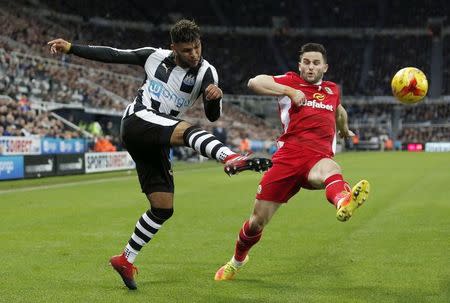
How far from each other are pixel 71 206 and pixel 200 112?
134 ft

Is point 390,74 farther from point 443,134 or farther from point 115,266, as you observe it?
point 115,266

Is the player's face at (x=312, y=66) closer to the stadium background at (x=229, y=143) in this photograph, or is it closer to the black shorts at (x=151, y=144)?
the black shorts at (x=151, y=144)

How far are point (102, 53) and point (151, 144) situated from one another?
1107 millimetres

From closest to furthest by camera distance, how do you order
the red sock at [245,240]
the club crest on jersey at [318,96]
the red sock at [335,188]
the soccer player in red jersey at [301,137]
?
the red sock at [335,188]
the soccer player in red jersey at [301,137]
the club crest on jersey at [318,96]
the red sock at [245,240]

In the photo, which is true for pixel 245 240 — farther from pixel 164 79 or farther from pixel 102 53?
pixel 102 53

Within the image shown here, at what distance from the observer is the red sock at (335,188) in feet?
20.2

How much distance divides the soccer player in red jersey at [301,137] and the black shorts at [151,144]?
1.00m

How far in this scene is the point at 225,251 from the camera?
927cm

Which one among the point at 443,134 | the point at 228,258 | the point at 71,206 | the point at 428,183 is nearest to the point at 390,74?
the point at 443,134

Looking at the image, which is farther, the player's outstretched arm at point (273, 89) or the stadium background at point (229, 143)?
the stadium background at point (229, 143)

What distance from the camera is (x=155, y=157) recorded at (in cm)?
686

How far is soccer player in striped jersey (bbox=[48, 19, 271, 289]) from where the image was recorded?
6371 millimetres

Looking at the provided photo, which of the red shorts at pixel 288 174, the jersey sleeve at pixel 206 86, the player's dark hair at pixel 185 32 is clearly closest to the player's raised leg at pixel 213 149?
the jersey sleeve at pixel 206 86

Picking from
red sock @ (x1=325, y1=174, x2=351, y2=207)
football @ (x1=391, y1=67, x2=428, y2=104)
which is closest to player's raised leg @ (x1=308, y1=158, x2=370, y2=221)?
red sock @ (x1=325, y1=174, x2=351, y2=207)
